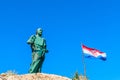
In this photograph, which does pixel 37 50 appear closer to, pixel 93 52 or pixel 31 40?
pixel 31 40

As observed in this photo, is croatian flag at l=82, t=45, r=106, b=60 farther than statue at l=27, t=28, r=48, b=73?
Yes

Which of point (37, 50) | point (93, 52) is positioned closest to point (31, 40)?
point (37, 50)

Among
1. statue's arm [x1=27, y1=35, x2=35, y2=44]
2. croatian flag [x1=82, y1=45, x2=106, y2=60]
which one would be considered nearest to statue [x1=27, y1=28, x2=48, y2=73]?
statue's arm [x1=27, y1=35, x2=35, y2=44]

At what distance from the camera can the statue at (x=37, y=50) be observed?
86.1 feet

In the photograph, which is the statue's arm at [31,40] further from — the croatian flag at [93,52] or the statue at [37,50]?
the croatian flag at [93,52]

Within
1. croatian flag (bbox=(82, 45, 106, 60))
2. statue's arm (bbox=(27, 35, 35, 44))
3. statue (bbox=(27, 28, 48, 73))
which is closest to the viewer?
statue (bbox=(27, 28, 48, 73))

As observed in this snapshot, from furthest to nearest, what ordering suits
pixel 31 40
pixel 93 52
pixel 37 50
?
pixel 93 52
pixel 31 40
pixel 37 50

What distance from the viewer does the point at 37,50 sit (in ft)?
87.6

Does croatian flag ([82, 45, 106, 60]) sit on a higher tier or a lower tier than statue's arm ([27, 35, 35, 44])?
higher

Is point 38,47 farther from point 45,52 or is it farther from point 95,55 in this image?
point 95,55

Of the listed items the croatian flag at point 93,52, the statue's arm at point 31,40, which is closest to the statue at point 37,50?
the statue's arm at point 31,40

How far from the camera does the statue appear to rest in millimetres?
26234

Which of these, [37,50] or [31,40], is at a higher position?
[31,40]

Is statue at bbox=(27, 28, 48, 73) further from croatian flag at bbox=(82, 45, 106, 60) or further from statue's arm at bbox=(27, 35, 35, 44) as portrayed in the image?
croatian flag at bbox=(82, 45, 106, 60)
